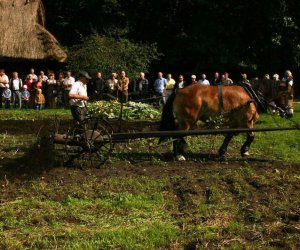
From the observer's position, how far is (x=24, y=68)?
3038cm

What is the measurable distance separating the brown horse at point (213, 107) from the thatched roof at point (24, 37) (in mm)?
17329

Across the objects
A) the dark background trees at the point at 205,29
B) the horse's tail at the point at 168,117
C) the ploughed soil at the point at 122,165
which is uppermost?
the dark background trees at the point at 205,29

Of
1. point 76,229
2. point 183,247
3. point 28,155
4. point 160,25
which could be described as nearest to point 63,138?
point 28,155

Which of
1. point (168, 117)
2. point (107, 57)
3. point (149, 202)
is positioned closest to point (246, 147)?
point (168, 117)

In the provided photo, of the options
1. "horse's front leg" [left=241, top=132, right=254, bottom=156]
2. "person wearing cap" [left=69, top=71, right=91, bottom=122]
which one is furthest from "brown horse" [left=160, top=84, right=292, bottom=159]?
"person wearing cap" [left=69, top=71, right=91, bottom=122]

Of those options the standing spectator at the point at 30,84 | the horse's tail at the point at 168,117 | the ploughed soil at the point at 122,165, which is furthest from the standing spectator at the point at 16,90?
the horse's tail at the point at 168,117

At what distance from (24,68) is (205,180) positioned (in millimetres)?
21805

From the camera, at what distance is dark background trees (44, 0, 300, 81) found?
104 feet

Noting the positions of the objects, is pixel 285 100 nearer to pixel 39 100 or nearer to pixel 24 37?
pixel 39 100

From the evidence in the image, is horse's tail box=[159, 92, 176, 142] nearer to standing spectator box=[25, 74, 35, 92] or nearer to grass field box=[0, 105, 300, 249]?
grass field box=[0, 105, 300, 249]

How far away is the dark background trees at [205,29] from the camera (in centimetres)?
3172

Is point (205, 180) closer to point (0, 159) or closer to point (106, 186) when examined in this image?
point (106, 186)

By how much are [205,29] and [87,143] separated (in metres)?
22.3

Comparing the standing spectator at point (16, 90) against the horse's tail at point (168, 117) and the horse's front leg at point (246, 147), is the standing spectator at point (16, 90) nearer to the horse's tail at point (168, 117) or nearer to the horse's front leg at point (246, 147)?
the horse's tail at point (168, 117)
